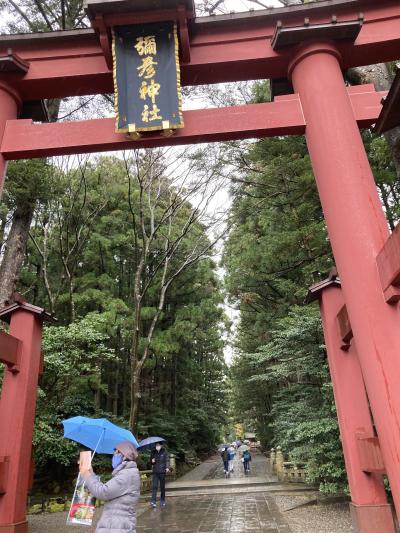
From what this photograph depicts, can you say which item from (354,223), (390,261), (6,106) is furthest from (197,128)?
(390,261)

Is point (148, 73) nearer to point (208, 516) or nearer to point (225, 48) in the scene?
point (225, 48)

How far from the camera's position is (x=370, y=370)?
301cm

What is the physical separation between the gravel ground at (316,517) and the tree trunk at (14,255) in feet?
24.3

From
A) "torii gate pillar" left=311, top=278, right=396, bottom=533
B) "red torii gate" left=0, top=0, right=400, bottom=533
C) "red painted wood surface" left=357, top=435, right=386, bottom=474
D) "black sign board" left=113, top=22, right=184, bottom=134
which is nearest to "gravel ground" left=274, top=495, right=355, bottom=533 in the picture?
"torii gate pillar" left=311, top=278, right=396, bottom=533

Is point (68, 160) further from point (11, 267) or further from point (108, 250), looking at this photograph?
point (11, 267)

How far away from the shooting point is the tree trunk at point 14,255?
8789 mm

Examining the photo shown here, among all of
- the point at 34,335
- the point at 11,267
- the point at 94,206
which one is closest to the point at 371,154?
the point at 34,335

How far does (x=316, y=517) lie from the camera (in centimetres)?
757

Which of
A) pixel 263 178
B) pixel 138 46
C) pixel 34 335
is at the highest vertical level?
pixel 263 178

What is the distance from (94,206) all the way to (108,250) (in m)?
1.98

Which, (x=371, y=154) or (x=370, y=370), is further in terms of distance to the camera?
(x=371, y=154)

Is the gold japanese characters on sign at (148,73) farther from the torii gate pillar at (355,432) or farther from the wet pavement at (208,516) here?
the wet pavement at (208,516)

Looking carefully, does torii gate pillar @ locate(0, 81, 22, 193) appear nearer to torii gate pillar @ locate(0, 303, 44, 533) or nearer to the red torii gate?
the red torii gate

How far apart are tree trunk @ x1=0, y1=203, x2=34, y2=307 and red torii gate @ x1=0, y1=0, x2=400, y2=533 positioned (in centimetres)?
438
